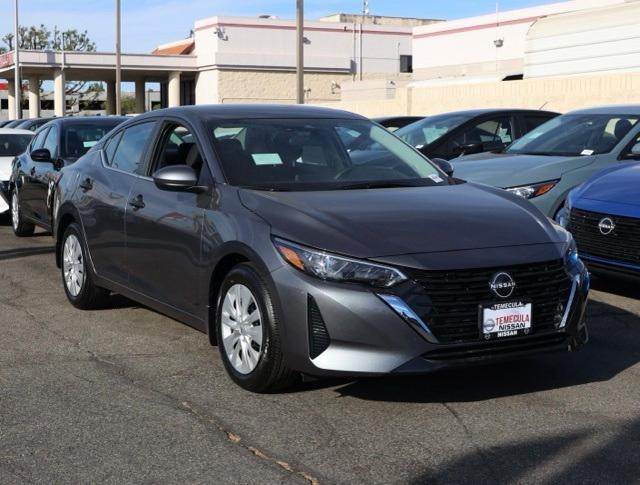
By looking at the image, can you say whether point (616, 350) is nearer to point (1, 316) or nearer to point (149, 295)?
point (149, 295)

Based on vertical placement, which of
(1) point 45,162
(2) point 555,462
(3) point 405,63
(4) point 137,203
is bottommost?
(2) point 555,462

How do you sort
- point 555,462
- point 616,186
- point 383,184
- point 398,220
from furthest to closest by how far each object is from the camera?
point 616,186 → point 383,184 → point 398,220 → point 555,462

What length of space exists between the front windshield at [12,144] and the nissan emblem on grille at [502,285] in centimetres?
1158

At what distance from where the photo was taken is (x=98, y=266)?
Result: 7.19m

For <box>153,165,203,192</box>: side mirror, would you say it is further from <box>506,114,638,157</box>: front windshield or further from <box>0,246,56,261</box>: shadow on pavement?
<box>506,114,638,157</box>: front windshield

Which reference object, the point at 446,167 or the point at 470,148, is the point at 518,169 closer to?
the point at 470,148

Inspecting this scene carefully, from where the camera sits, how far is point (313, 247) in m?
4.93

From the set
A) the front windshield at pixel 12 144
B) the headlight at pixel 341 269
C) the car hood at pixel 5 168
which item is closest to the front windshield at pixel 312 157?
the headlight at pixel 341 269

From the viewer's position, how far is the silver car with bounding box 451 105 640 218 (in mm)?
9352

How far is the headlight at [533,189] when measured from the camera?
9250 millimetres

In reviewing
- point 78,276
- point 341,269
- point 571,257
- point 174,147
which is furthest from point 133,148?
point 571,257

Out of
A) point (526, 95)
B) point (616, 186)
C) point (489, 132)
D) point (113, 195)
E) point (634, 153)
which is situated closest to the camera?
point (113, 195)

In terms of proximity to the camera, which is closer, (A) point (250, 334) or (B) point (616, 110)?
(A) point (250, 334)

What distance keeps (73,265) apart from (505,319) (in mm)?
3979
